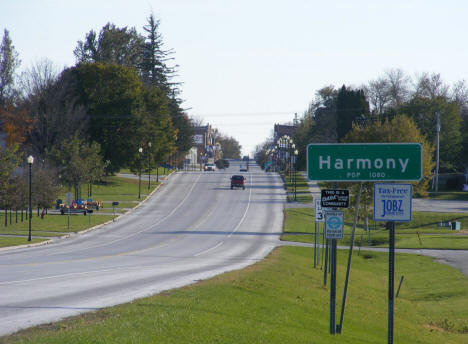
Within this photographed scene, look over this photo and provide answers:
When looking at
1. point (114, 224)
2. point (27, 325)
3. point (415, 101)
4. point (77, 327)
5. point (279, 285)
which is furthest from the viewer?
point (415, 101)

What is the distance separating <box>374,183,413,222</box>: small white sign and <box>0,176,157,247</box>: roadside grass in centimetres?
2830

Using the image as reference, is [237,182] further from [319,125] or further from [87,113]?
[319,125]

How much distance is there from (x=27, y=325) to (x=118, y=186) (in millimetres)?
68513

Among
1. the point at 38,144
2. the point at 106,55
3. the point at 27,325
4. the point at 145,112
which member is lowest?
the point at 27,325

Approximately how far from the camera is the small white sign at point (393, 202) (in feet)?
32.8

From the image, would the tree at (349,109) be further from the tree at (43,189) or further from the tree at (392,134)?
the tree at (43,189)

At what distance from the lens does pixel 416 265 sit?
3369 cm

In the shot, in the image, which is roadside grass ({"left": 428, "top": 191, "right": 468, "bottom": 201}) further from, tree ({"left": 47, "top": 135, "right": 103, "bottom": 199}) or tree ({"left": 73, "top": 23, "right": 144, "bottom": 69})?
tree ({"left": 73, "top": 23, "right": 144, "bottom": 69})

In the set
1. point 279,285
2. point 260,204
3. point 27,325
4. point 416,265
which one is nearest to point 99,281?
point 279,285

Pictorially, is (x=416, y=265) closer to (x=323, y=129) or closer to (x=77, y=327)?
(x=77, y=327)

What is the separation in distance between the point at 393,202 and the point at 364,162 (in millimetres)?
877

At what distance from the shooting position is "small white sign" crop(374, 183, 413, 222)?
10.0 metres

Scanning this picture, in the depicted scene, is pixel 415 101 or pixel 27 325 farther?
pixel 415 101

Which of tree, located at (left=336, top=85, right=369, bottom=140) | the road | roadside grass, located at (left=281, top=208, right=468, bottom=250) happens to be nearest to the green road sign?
the road
